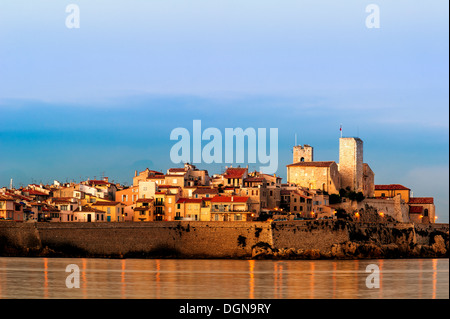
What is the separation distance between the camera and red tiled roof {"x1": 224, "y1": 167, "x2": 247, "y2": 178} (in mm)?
71125

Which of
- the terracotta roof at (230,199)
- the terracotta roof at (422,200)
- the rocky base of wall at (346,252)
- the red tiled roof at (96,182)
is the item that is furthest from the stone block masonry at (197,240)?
the red tiled roof at (96,182)

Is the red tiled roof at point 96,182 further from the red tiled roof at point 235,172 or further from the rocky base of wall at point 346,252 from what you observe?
the rocky base of wall at point 346,252

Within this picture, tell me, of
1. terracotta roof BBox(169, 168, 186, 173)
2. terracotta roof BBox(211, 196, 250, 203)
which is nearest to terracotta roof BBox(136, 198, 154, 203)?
terracotta roof BBox(211, 196, 250, 203)

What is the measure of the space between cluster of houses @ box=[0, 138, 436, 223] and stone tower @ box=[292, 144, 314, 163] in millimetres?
88

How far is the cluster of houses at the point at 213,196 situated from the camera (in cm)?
6450

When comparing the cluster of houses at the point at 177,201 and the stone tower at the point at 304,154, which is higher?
the stone tower at the point at 304,154

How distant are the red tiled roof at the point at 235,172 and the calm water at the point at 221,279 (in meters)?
17.7

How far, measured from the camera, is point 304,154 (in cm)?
7850

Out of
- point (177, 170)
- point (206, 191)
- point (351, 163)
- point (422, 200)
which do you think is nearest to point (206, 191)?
point (206, 191)

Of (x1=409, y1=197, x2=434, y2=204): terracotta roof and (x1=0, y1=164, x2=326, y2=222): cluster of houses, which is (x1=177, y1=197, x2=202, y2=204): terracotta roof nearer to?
(x1=0, y1=164, x2=326, y2=222): cluster of houses

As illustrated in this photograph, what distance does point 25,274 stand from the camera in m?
43.8

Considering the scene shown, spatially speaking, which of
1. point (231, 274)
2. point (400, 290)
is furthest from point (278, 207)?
point (400, 290)
